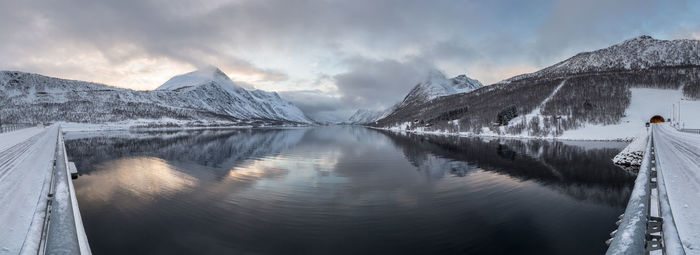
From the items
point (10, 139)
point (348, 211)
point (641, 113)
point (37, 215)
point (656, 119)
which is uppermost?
point (641, 113)

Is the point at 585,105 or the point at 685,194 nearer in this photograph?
the point at 685,194

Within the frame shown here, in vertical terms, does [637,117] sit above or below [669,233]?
above

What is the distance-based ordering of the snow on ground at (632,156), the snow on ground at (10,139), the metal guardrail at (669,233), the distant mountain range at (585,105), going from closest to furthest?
the metal guardrail at (669,233), the snow on ground at (632,156), the snow on ground at (10,139), the distant mountain range at (585,105)

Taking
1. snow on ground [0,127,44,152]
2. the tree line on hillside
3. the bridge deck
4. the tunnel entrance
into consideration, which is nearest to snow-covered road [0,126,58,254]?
the bridge deck

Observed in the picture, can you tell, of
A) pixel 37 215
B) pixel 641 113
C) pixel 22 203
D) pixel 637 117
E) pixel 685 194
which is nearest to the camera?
pixel 37 215

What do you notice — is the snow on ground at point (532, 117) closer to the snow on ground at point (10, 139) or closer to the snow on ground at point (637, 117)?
the snow on ground at point (637, 117)

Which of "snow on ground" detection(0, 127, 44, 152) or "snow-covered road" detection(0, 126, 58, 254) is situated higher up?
"snow on ground" detection(0, 127, 44, 152)

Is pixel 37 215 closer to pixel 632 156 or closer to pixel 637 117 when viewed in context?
pixel 632 156

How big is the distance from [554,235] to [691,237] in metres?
5.01

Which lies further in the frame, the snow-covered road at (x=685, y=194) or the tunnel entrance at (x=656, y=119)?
the tunnel entrance at (x=656, y=119)

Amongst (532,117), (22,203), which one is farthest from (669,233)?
(532,117)

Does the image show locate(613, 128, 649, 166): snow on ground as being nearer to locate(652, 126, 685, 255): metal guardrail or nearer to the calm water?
the calm water

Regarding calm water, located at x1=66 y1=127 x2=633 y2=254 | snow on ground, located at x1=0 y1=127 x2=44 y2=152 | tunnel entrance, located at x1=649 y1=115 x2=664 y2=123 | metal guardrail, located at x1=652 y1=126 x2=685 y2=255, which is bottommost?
calm water, located at x1=66 y1=127 x2=633 y2=254

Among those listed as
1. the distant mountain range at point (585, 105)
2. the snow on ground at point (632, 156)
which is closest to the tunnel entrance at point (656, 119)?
the distant mountain range at point (585, 105)
